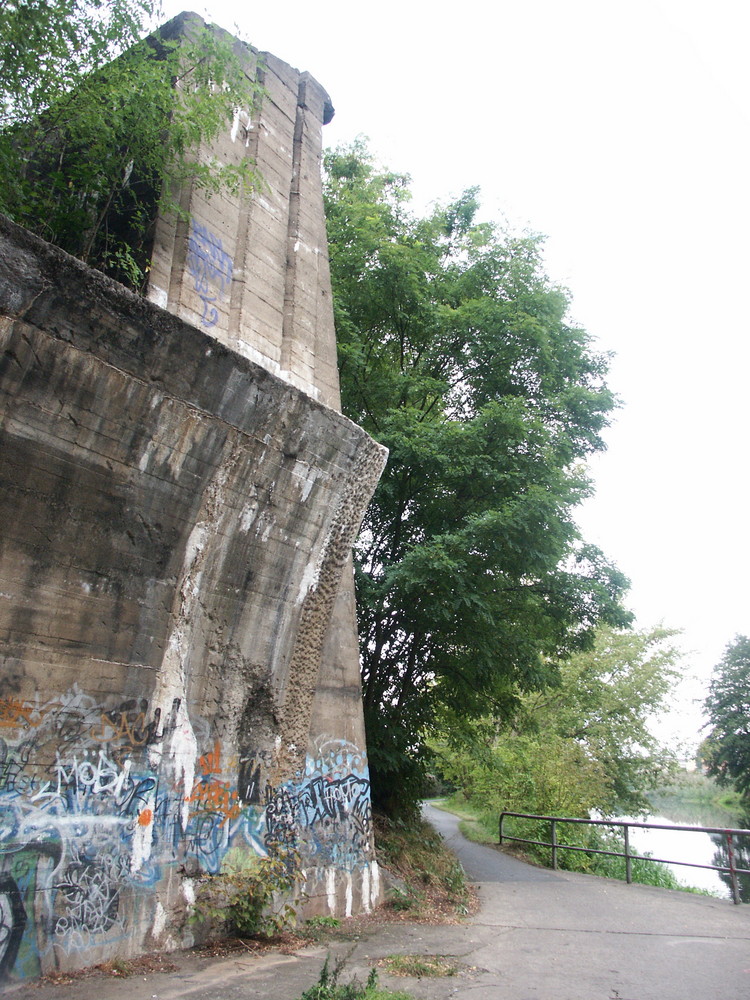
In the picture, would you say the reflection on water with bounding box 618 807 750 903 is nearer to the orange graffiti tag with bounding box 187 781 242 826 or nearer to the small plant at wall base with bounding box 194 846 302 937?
the small plant at wall base with bounding box 194 846 302 937

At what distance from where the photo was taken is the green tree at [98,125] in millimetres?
5777

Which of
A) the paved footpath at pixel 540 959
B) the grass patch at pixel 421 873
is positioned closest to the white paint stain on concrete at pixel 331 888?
the paved footpath at pixel 540 959

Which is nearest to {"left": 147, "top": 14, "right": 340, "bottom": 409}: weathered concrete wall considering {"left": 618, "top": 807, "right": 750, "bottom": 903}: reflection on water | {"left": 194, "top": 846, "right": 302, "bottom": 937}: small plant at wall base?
{"left": 194, "top": 846, "right": 302, "bottom": 937}: small plant at wall base

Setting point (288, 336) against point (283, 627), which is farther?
point (288, 336)

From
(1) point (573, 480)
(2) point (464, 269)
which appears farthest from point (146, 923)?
(2) point (464, 269)

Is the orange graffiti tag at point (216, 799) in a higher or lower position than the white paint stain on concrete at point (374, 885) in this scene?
higher

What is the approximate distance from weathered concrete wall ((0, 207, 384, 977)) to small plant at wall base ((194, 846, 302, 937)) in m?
0.19

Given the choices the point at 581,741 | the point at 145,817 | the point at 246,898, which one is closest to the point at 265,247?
the point at 145,817

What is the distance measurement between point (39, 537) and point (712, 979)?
6.23m

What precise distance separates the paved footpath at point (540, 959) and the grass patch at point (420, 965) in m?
0.11

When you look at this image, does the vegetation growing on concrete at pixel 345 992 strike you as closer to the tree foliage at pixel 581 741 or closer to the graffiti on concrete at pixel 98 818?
the graffiti on concrete at pixel 98 818

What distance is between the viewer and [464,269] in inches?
519

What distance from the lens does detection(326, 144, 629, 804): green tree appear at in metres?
10.3

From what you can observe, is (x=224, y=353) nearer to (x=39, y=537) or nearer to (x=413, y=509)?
(x=39, y=537)
